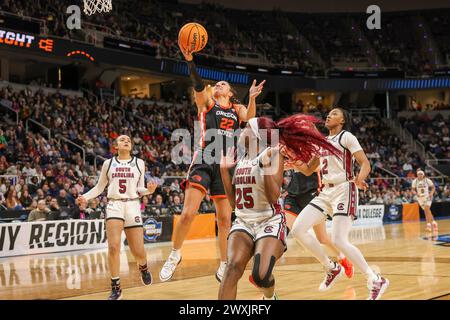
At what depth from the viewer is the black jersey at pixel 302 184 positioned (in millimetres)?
9703

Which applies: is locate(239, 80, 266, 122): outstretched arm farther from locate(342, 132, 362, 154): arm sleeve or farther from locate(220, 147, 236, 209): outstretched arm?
locate(220, 147, 236, 209): outstretched arm

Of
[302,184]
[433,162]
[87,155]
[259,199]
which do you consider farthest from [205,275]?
[433,162]

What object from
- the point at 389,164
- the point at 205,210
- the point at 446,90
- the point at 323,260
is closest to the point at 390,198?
the point at 389,164

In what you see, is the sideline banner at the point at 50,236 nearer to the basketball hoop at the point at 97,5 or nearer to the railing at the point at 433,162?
the basketball hoop at the point at 97,5

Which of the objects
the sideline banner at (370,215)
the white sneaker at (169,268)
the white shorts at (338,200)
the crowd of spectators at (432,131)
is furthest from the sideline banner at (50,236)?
the crowd of spectators at (432,131)

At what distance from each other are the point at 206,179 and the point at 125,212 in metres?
1.22

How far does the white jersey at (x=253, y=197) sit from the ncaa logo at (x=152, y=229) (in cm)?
1181

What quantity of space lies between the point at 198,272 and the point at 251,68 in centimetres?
2408

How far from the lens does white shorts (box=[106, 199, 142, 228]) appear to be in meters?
8.20

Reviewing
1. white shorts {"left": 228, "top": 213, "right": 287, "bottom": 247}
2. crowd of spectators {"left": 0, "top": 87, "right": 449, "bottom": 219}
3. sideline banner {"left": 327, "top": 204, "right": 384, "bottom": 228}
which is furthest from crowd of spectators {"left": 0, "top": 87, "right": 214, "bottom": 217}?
white shorts {"left": 228, "top": 213, "right": 287, "bottom": 247}

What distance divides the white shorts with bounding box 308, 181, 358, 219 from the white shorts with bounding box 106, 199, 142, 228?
7.43ft

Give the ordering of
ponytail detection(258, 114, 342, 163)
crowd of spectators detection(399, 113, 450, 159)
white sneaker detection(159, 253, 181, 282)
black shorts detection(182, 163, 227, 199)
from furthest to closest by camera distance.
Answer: crowd of spectators detection(399, 113, 450, 159) < black shorts detection(182, 163, 227, 199) < white sneaker detection(159, 253, 181, 282) < ponytail detection(258, 114, 342, 163)
